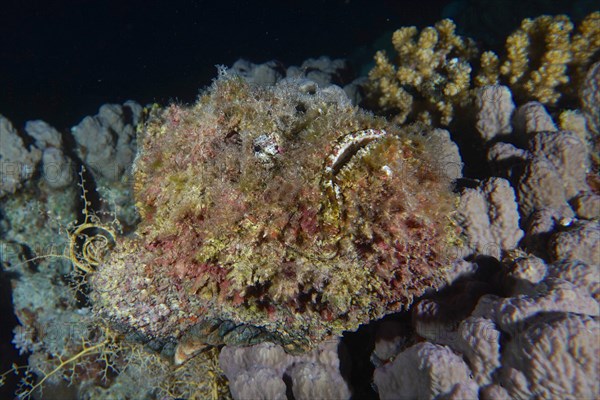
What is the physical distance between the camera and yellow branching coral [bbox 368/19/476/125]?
4.32m

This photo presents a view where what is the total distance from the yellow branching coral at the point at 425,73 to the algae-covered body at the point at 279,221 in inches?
86.5

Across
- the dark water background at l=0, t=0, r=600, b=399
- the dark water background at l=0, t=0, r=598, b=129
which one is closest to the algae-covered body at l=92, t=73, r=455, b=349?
the dark water background at l=0, t=0, r=600, b=399

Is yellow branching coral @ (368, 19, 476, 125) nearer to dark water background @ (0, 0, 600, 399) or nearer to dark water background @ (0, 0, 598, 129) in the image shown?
dark water background @ (0, 0, 600, 399)

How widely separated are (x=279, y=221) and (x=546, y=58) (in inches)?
152

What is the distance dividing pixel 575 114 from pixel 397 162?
122 inches

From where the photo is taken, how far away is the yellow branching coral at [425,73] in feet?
Answer: 14.2

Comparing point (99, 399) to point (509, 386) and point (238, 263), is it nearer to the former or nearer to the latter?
point (238, 263)

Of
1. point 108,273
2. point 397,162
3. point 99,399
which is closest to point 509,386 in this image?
point 397,162

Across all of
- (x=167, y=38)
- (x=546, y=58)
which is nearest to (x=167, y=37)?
(x=167, y=38)

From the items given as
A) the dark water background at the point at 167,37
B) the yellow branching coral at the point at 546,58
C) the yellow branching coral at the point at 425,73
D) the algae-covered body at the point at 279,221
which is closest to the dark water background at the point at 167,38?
the dark water background at the point at 167,37

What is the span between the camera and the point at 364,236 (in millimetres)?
2061

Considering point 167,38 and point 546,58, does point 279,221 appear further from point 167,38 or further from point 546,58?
point 167,38

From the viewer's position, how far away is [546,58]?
392 cm

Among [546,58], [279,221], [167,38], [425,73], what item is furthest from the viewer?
[167,38]
